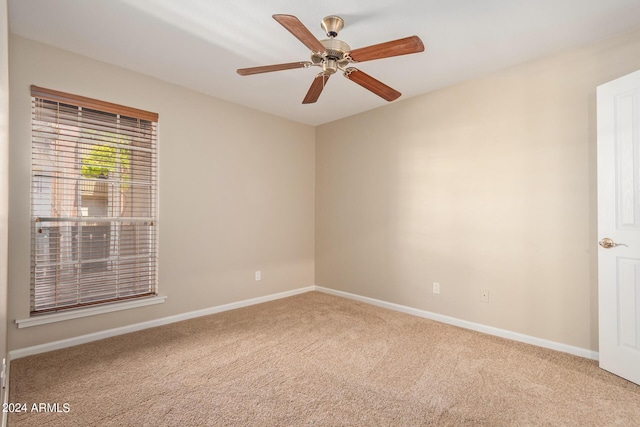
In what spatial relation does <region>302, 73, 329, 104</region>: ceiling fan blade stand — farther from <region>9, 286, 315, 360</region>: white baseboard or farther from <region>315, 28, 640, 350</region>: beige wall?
<region>9, 286, 315, 360</region>: white baseboard

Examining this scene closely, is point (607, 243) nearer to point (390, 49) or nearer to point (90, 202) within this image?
point (390, 49)

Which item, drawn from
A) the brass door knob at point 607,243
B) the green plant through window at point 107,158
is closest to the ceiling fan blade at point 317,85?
the green plant through window at point 107,158

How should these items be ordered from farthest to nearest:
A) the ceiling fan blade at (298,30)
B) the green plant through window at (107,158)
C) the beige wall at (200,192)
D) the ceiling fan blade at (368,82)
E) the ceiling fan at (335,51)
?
the green plant through window at (107,158)
the beige wall at (200,192)
the ceiling fan blade at (368,82)
the ceiling fan at (335,51)
the ceiling fan blade at (298,30)

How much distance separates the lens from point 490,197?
304 cm

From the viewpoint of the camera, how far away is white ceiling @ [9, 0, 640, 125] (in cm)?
209

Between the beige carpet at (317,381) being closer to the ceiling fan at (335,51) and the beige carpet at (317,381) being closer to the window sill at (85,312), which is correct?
the window sill at (85,312)

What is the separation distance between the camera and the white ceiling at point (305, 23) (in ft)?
6.87

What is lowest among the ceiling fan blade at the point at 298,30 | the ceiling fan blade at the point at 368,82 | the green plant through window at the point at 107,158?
the green plant through window at the point at 107,158

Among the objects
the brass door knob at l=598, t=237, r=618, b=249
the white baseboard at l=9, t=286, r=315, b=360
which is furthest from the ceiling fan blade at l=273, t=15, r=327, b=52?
the white baseboard at l=9, t=286, r=315, b=360

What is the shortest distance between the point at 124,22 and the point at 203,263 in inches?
90.5

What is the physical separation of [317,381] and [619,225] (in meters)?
2.33

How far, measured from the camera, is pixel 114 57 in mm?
2771

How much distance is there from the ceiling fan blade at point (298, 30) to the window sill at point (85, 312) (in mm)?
2742

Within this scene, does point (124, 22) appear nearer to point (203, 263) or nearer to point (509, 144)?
point (203, 263)
